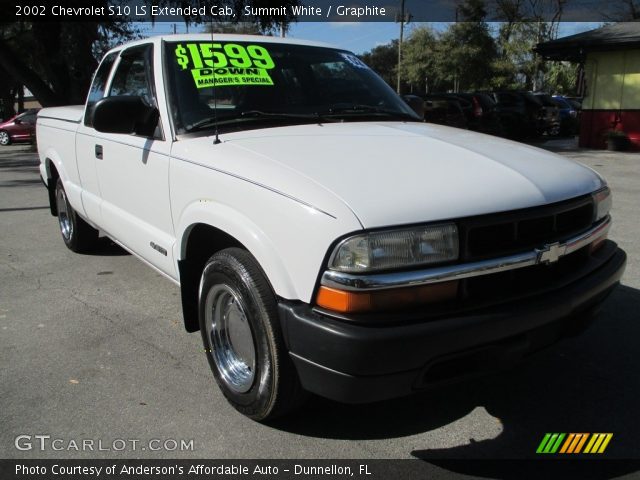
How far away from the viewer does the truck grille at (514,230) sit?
7.44 feet

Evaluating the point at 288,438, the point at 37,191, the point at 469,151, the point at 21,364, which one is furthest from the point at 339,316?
the point at 37,191

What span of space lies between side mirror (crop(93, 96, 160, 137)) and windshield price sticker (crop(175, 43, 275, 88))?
342 mm

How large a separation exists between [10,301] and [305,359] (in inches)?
131

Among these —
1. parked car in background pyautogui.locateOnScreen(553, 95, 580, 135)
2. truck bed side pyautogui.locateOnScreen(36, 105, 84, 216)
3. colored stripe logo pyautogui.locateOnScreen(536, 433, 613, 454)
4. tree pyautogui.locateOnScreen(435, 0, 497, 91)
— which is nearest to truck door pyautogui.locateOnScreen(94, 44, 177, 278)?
truck bed side pyautogui.locateOnScreen(36, 105, 84, 216)

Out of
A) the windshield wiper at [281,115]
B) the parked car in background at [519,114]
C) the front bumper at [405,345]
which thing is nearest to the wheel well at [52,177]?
the windshield wiper at [281,115]

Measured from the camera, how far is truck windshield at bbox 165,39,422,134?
10.7 feet

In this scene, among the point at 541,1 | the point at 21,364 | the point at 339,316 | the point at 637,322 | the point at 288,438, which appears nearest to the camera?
the point at 339,316

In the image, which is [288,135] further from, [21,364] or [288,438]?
[21,364]

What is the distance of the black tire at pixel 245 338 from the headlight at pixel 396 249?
45cm

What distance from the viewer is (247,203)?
2.51 meters

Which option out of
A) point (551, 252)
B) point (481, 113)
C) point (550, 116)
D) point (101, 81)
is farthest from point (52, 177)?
point (550, 116)

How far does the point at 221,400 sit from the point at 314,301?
1.16 meters

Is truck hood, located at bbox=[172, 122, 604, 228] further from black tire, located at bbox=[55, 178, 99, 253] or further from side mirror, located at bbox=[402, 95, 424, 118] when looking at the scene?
black tire, located at bbox=[55, 178, 99, 253]

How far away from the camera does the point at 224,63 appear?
3.44 metres
